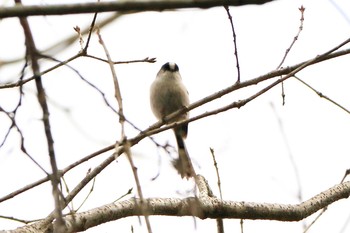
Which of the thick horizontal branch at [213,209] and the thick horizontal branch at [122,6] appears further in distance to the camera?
the thick horizontal branch at [213,209]

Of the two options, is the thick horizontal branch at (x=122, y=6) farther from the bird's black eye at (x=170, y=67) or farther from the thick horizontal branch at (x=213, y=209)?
the bird's black eye at (x=170, y=67)

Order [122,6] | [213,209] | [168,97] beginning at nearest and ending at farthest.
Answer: [122,6] → [213,209] → [168,97]

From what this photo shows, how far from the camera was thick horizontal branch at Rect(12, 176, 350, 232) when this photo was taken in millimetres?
2506

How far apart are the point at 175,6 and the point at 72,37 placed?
0.85m

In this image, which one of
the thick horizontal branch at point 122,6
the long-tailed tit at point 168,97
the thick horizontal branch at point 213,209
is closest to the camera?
the thick horizontal branch at point 122,6

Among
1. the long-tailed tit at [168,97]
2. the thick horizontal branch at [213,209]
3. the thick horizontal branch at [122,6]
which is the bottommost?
the thick horizontal branch at [213,209]

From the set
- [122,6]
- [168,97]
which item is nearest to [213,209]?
[122,6]

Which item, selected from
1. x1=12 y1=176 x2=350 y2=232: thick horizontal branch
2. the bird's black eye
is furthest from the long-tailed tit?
x1=12 y1=176 x2=350 y2=232: thick horizontal branch

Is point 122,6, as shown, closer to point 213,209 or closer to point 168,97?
point 213,209

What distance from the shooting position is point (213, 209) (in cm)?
272

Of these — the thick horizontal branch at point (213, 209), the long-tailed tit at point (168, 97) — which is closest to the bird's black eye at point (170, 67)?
the long-tailed tit at point (168, 97)

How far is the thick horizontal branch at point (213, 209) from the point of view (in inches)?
98.7

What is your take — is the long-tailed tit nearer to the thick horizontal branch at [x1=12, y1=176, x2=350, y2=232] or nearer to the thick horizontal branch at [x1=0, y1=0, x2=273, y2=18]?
the thick horizontal branch at [x1=12, y1=176, x2=350, y2=232]

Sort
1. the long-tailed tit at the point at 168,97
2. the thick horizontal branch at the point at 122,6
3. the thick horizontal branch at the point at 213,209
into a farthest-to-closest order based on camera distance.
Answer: the long-tailed tit at the point at 168,97, the thick horizontal branch at the point at 213,209, the thick horizontal branch at the point at 122,6
